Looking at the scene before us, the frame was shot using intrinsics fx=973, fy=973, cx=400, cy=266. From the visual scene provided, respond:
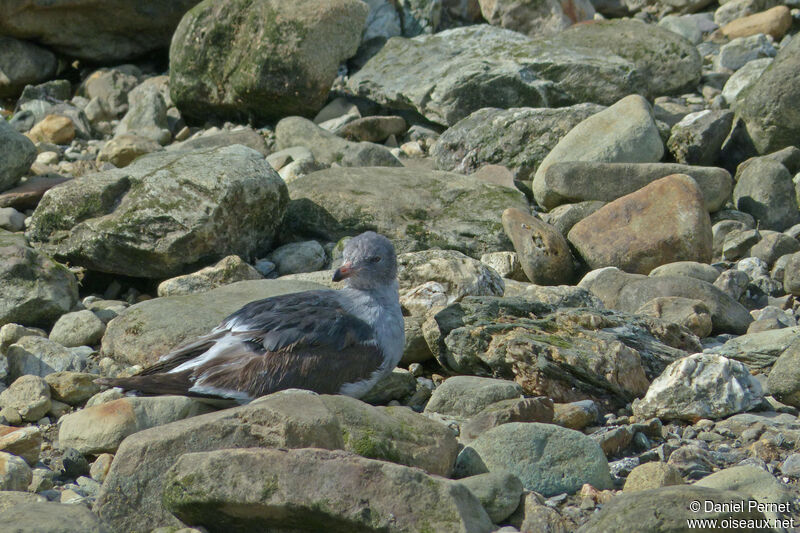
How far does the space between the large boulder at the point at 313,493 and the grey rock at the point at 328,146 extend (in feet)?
23.5

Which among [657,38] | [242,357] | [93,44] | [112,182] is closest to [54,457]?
[242,357]

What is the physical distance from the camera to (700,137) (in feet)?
33.9

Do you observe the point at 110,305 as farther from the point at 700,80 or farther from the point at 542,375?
the point at 700,80

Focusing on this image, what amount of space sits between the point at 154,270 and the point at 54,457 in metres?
3.09

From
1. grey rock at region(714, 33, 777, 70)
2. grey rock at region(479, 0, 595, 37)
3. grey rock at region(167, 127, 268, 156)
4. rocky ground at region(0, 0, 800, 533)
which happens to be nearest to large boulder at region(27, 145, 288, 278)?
rocky ground at region(0, 0, 800, 533)

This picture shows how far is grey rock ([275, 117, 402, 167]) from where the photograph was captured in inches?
426

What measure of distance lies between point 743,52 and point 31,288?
952 cm

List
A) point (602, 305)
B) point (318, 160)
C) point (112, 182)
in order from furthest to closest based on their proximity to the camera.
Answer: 1. point (318, 160)
2. point (112, 182)
3. point (602, 305)

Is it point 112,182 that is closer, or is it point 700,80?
point 112,182

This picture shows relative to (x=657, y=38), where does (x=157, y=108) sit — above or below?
below

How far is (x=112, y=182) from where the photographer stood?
8.64 m

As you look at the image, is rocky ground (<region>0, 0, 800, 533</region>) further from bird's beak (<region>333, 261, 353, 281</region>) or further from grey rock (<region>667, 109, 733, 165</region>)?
bird's beak (<region>333, 261, 353, 281</region>)

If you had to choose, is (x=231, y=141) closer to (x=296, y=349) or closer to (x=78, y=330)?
(x=78, y=330)

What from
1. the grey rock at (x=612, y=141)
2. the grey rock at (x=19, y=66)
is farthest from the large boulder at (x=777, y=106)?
the grey rock at (x=19, y=66)
